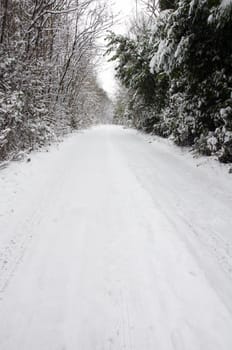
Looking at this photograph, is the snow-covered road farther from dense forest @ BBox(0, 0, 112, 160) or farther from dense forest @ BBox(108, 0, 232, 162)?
dense forest @ BBox(0, 0, 112, 160)

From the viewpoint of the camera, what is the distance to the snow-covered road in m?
1.57

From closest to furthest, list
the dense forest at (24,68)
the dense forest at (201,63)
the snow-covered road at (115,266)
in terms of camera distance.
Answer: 1. the snow-covered road at (115,266)
2. the dense forest at (201,63)
3. the dense forest at (24,68)

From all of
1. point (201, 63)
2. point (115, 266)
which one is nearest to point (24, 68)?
point (201, 63)

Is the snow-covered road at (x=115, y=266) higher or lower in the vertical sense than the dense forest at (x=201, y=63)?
lower

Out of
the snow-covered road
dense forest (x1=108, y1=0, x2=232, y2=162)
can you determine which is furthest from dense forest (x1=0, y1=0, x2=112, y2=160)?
dense forest (x1=108, y1=0, x2=232, y2=162)

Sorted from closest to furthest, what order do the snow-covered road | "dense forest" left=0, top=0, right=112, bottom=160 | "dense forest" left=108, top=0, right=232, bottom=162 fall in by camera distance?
1. the snow-covered road
2. "dense forest" left=108, top=0, right=232, bottom=162
3. "dense forest" left=0, top=0, right=112, bottom=160

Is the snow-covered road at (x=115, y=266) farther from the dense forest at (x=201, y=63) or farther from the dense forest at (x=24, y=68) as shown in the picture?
the dense forest at (x=24, y=68)

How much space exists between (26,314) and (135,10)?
22.4m

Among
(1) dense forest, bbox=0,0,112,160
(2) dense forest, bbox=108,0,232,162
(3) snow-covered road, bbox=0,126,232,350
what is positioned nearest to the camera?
(3) snow-covered road, bbox=0,126,232,350

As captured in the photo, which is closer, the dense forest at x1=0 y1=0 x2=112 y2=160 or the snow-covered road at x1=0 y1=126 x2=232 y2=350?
the snow-covered road at x1=0 y1=126 x2=232 y2=350

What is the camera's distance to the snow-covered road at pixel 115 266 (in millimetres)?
1566

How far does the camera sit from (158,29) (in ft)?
19.4

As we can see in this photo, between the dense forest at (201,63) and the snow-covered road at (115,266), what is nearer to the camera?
the snow-covered road at (115,266)

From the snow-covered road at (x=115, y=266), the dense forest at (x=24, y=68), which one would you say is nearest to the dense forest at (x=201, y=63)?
the snow-covered road at (x=115, y=266)
